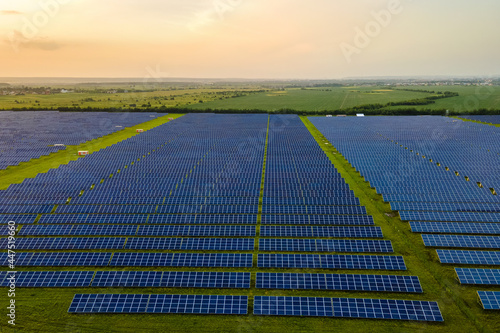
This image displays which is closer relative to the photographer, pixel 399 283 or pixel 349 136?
pixel 399 283

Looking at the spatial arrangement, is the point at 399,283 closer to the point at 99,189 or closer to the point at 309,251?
the point at 309,251

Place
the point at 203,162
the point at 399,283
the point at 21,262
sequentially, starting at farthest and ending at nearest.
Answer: the point at 203,162
the point at 21,262
the point at 399,283

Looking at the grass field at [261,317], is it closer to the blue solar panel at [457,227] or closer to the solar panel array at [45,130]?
the blue solar panel at [457,227]

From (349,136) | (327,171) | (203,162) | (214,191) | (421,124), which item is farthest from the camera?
(421,124)

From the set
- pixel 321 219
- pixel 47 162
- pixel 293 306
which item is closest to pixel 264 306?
pixel 293 306

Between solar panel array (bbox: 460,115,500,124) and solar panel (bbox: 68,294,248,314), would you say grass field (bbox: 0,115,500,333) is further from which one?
solar panel array (bbox: 460,115,500,124)

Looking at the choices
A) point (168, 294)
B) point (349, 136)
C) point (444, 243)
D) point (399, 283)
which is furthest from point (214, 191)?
point (349, 136)

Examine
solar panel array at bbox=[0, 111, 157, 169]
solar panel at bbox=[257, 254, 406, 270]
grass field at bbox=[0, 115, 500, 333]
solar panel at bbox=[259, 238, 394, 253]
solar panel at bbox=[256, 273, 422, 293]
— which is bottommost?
grass field at bbox=[0, 115, 500, 333]

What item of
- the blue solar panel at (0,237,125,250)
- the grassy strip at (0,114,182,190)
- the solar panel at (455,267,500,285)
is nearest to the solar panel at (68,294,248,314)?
the blue solar panel at (0,237,125,250)
